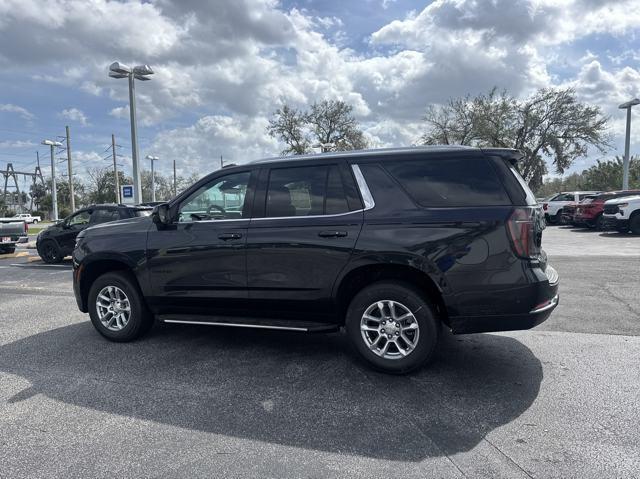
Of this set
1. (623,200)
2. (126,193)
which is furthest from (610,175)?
(126,193)

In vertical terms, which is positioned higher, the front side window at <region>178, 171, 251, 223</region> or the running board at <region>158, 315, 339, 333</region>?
the front side window at <region>178, 171, 251, 223</region>

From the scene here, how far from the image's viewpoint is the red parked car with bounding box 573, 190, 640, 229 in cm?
1811

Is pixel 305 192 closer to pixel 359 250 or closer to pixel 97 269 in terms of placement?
pixel 359 250

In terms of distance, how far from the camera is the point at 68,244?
1228cm

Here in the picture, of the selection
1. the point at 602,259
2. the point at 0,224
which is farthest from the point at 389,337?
the point at 0,224

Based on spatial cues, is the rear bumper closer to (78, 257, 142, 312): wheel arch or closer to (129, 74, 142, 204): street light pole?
(78, 257, 142, 312): wheel arch

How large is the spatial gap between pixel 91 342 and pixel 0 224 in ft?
39.0

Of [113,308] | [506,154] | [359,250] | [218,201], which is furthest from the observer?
[113,308]

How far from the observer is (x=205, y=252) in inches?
177

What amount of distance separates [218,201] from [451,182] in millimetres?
2272

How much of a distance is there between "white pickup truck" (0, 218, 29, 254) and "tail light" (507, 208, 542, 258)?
51.0 ft

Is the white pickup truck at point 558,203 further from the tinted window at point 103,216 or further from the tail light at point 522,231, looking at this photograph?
the tail light at point 522,231

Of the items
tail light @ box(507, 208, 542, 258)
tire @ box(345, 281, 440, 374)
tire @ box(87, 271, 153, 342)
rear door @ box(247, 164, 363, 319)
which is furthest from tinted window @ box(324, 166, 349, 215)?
tire @ box(87, 271, 153, 342)

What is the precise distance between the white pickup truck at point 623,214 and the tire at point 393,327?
15.7 m
